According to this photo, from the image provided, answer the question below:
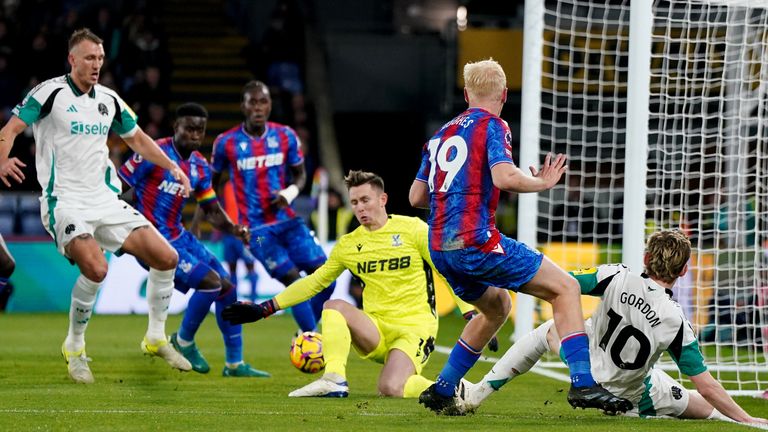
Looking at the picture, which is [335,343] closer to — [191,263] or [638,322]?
[638,322]

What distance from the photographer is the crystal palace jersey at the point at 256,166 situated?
968 centimetres

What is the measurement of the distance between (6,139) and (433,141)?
2797 mm

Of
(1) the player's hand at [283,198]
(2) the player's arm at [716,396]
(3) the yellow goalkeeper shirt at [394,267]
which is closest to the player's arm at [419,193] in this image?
(3) the yellow goalkeeper shirt at [394,267]

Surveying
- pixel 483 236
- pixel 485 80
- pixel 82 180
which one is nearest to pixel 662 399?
pixel 483 236

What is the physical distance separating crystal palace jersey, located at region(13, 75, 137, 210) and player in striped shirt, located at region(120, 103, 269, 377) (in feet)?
4.15

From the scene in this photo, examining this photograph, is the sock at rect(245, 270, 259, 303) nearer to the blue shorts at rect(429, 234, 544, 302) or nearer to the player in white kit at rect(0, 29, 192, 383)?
the player in white kit at rect(0, 29, 192, 383)

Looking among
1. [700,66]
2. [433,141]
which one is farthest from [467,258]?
[700,66]

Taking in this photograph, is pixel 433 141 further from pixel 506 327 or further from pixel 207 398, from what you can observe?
pixel 506 327

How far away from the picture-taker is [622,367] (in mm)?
6148

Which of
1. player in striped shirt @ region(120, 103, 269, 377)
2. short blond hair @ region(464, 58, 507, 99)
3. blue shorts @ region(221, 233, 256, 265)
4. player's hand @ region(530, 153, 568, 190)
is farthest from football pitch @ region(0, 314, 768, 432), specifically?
blue shorts @ region(221, 233, 256, 265)

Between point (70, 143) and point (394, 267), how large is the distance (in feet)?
7.20

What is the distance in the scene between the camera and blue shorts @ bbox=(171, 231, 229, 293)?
29.2 ft

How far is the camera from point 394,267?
761 centimetres

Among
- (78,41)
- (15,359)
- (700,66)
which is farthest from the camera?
(700,66)
